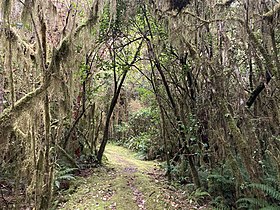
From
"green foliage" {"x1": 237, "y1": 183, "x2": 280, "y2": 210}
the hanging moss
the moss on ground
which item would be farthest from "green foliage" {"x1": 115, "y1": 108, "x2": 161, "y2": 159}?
the hanging moss

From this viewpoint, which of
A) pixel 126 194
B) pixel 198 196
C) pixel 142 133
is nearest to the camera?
pixel 198 196

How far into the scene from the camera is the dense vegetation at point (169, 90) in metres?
4.93

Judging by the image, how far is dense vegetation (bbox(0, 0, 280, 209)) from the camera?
4934 millimetres

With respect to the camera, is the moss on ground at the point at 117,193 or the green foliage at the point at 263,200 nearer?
the green foliage at the point at 263,200

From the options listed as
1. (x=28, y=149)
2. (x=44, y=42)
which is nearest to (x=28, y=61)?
(x=44, y=42)

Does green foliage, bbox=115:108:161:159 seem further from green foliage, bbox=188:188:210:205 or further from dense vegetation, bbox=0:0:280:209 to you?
green foliage, bbox=188:188:210:205

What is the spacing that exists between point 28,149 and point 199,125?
434 cm

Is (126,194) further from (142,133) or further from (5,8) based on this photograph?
(142,133)

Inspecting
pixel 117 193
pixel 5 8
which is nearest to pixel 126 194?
pixel 117 193

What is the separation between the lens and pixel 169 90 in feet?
25.1

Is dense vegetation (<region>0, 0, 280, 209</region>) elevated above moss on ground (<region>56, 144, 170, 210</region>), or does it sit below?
above

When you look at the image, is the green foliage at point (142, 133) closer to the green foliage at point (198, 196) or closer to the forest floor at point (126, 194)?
the forest floor at point (126, 194)

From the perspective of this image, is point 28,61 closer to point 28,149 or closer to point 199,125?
point 28,149

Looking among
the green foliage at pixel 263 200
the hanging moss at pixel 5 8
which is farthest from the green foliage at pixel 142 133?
the hanging moss at pixel 5 8
